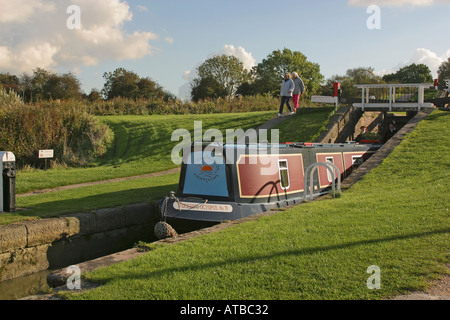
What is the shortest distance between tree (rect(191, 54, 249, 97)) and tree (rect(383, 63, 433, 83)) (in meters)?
21.3

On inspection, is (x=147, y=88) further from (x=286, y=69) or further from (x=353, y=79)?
(x=353, y=79)

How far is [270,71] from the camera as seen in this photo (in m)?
52.8

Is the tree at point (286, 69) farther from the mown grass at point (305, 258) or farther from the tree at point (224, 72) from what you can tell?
the mown grass at point (305, 258)

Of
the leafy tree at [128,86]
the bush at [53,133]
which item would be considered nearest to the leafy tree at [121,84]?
the leafy tree at [128,86]

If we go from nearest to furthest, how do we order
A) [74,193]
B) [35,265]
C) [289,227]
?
[289,227] < [35,265] < [74,193]

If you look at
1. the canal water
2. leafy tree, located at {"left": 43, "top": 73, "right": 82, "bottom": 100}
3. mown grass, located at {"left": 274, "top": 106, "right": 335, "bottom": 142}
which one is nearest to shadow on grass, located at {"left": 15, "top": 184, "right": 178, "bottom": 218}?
the canal water

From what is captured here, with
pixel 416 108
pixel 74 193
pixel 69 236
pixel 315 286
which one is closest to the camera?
pixel 315 286

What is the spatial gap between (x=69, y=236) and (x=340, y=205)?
16.2 feet

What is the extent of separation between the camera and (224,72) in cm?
4897

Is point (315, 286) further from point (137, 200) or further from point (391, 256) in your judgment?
point (137, 200)

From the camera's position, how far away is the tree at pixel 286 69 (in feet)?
171

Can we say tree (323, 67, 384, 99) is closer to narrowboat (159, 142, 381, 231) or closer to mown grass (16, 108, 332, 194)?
mown grass (16, 108, 332, 194)

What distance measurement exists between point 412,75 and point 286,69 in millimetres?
19899
